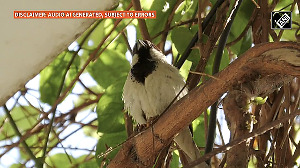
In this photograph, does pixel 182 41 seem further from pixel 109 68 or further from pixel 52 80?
pixel 52 80

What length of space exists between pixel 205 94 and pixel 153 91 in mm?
418

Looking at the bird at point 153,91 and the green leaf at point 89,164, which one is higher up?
the bird at point 153,91

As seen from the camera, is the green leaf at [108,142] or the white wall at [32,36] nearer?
the white wall at [32,36]

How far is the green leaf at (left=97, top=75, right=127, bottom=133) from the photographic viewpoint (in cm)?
124

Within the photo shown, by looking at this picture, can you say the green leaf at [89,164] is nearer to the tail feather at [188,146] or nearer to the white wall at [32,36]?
the tail feather at [188,146]

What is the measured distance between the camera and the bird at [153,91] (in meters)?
1.24

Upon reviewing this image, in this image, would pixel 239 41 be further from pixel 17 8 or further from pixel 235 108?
pixel 17 8

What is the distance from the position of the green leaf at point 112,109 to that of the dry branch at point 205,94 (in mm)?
254

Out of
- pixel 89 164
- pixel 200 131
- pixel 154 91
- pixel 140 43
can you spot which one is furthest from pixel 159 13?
pixel 89 164

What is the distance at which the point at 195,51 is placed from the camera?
1219 millimetres

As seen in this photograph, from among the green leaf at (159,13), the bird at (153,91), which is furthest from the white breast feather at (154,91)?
the green leaf at (159,13)

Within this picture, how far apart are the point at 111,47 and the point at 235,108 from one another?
1.97 ft

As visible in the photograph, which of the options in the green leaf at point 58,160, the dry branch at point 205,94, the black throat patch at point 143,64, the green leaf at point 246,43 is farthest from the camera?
the green leaf at point 58,160

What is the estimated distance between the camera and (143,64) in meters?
1.33
